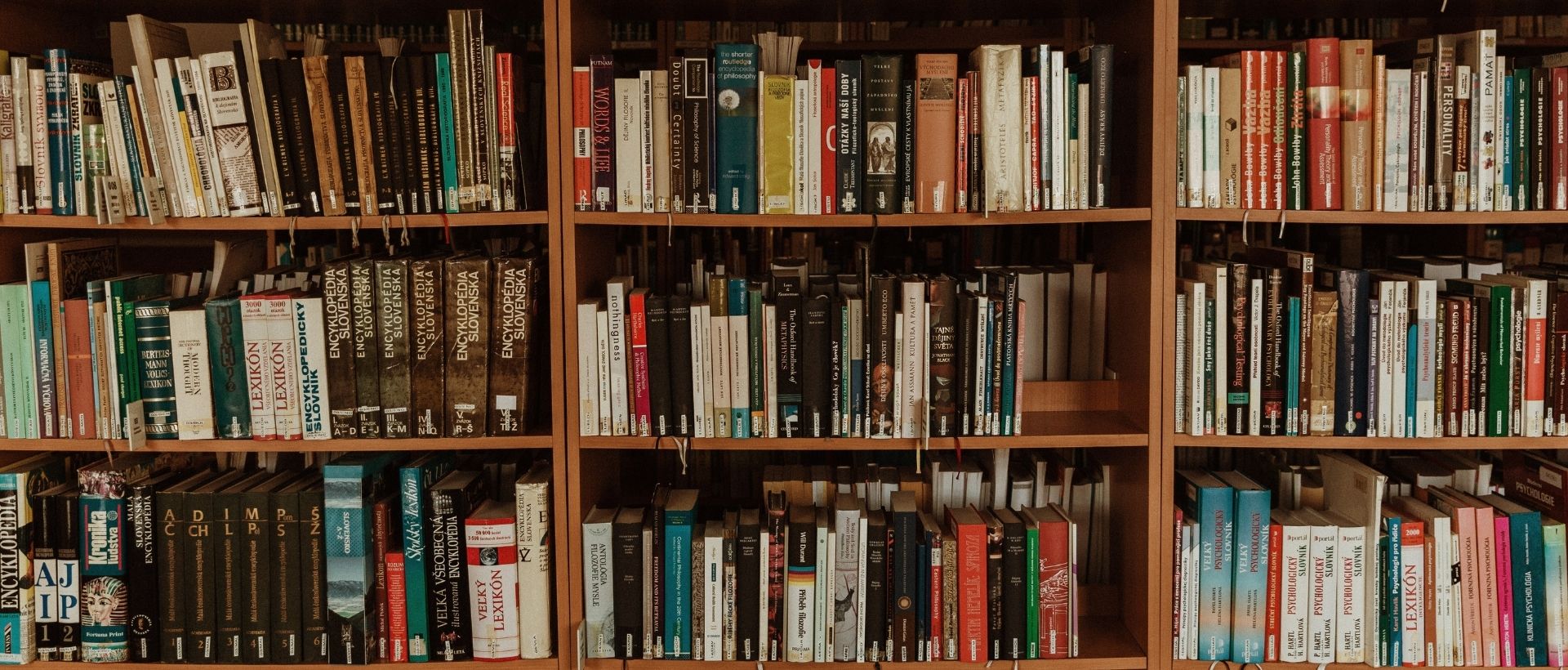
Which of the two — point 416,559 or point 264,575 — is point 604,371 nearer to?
point 416,559

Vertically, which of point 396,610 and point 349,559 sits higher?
point 349,559

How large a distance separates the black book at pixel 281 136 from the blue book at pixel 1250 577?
180cm

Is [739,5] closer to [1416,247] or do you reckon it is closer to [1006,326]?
[1006,326]

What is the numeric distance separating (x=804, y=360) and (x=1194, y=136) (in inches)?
31.2

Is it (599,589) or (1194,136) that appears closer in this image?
(1194,136)

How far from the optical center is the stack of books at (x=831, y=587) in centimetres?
182

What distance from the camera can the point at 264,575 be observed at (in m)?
1.82

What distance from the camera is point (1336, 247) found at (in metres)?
2.45

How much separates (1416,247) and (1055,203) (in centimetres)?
138

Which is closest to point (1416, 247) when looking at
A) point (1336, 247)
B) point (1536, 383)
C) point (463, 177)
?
point (1336, 247)

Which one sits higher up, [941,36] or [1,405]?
[941,36]

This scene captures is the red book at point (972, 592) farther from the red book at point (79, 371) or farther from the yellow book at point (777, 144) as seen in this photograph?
the red book at point (79, 371)

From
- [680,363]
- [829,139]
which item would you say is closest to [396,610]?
[680,363]

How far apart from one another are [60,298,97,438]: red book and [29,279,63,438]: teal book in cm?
3
